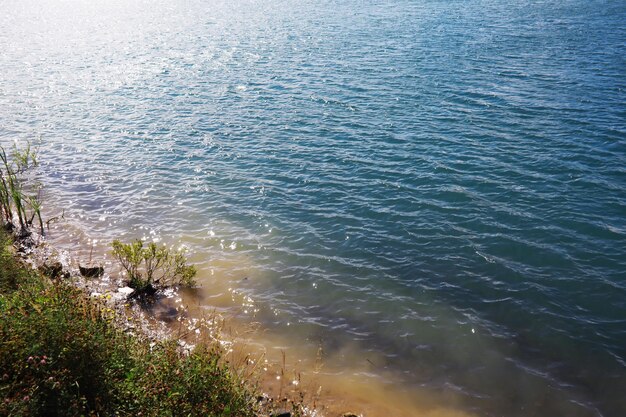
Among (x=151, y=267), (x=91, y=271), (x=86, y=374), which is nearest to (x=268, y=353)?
(x=151, y=267)

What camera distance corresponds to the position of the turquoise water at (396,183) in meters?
15.6

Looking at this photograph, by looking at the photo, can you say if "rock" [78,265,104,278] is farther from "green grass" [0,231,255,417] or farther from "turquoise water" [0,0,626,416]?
"green grass" [0,231,255,417]

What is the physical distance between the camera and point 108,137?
31.7 m

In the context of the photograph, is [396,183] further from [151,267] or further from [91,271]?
[91,271]

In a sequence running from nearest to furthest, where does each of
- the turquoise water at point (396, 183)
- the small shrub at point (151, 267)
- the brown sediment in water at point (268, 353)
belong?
the brown sediment in water at point (268, 353) → the turquoise water at point (396, 183) → the small shrub at point (151, 267)

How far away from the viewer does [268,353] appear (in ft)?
49.8

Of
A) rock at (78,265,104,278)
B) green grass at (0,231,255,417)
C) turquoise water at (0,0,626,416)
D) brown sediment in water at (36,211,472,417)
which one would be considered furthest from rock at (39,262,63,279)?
green grass at (0,231,255,417)

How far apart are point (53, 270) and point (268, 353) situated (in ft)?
27.5

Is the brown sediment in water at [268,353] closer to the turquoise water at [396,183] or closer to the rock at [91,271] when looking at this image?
the rock at [91,271]

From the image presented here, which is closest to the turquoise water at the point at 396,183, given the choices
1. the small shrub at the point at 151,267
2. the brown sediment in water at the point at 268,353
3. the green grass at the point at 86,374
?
the brown sediment in water at the point at 268,353

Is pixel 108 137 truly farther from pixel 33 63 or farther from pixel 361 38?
pixel 361 38

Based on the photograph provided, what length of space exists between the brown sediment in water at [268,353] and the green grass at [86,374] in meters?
2.87

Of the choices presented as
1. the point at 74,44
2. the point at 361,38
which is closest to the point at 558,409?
the point at 361,38

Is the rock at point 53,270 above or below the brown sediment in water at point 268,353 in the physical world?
above
